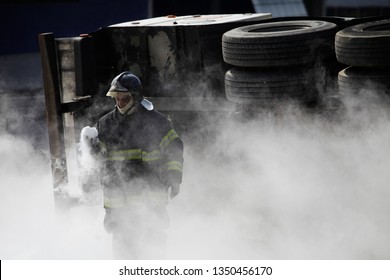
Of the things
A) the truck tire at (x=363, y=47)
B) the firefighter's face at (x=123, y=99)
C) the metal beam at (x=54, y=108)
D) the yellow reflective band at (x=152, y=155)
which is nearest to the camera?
the truck tire at (x=363, y=47)

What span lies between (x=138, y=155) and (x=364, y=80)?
5.27 feet

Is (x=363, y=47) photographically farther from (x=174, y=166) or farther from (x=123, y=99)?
(x=123, y=99)

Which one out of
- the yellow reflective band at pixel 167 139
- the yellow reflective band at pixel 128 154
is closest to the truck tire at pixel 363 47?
the yellow reflective band at pixel 167 139

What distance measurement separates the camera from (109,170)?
489cm

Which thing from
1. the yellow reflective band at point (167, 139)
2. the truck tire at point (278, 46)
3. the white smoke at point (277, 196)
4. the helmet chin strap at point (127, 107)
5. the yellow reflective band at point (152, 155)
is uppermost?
the truck tire at point (278, 46)

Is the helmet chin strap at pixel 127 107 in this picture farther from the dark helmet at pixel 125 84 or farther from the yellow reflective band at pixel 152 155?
the yellow reflective band at pixel 152 155

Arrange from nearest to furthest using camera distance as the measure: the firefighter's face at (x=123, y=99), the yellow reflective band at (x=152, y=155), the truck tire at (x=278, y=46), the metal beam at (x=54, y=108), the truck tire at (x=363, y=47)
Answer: the truck tire at (x=363, y=47), the firefighter's face at (x=123, y=99), the yellow reflective band at (x=152, y=155), the truck tire at (x=278, y=46), the metal beam at (x=54, y=108)

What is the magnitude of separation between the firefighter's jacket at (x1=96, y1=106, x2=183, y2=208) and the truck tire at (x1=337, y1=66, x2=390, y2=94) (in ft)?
3.90

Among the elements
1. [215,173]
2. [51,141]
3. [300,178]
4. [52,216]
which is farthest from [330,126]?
[52,216]

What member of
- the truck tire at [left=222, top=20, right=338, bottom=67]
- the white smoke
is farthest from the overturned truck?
the white smoke

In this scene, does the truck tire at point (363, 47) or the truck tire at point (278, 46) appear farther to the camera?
the truck tire at point (278, 46)

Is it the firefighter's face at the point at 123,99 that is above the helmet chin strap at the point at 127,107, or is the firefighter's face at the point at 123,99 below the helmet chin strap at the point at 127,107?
above

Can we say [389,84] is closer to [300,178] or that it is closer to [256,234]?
[300,178]

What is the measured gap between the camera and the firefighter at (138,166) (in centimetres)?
475
